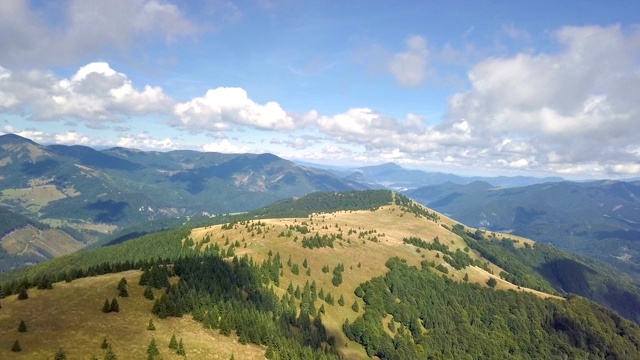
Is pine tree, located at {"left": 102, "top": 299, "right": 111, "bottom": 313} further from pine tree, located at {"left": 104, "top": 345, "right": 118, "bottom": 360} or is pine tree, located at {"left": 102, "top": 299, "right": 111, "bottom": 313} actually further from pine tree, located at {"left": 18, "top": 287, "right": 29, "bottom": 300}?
pine tree, located at {"left": 104, "top": 345, "right": 118, "bottom": 360}

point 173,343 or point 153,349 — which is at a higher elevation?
point 153,349

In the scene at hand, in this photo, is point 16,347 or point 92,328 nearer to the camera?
point 16,347

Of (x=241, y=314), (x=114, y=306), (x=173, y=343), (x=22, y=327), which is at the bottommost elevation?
(x=241, y=314)

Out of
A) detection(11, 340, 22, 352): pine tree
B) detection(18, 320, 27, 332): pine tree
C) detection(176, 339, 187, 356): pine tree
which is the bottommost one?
detection(176, 339, 187, 356): pine tree

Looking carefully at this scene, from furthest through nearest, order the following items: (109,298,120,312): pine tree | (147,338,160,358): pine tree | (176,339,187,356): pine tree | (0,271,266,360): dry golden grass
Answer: (109,298,120,312): pine tree → (176,339,187,356): pine tree → (147,338,160,358): pine tree → (0,271,266,360): dry golden grass

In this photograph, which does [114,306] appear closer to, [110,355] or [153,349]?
[153,349]

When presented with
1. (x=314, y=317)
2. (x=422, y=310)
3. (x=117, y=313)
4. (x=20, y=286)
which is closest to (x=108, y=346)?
(x=117, y=313)

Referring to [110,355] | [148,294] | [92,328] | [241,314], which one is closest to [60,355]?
[110,355]

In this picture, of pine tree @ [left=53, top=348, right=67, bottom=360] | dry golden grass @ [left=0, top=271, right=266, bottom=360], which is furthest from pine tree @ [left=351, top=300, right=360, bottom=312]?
pine tree @ [left=53, top=348, right=67, bottom=360]
